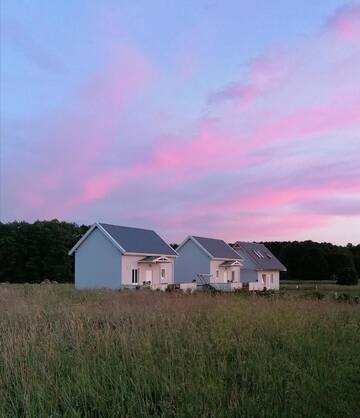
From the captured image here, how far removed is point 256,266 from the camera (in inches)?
2628

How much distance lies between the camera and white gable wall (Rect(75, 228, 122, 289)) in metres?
43.9

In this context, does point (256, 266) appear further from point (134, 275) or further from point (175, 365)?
point (175, 365)

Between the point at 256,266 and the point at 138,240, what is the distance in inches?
911

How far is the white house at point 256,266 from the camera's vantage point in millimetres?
66750

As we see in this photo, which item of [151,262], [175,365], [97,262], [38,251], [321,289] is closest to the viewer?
[175,365]

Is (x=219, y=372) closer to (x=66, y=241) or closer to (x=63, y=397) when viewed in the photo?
(x=63, y=397)

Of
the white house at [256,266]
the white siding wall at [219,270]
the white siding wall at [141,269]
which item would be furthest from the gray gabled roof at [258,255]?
the white siding wall at [141,269]

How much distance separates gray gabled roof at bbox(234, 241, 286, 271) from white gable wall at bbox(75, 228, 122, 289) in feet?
87.2

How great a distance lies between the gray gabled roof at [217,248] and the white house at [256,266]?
3714 millimetres

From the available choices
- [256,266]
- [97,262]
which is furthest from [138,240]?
[256,266]

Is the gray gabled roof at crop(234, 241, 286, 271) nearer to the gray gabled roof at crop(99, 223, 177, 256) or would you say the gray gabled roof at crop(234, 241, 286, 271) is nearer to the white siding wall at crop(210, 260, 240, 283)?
the white siding wall at crop(210, 260, 240, 283)

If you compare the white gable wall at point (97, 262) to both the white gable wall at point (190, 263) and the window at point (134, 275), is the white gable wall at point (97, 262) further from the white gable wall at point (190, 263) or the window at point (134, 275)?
the white gable wall at point (190, 263)

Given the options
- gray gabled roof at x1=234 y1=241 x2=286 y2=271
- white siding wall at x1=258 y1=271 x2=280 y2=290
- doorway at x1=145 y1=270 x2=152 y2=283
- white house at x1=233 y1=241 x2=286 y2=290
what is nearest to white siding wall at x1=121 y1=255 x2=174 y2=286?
doorway at x1=145 y1=270 x2=152 y2=283

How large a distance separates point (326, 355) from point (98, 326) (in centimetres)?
378
